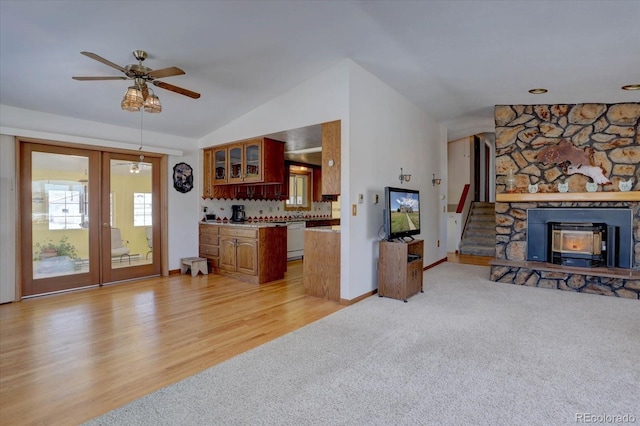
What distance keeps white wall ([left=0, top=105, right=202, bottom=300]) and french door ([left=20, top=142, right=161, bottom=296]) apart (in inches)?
8.7

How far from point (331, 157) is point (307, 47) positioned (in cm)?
128

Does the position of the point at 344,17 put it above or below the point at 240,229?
above

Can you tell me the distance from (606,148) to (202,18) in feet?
18.4

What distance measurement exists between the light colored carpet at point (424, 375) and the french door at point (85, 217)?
368cm

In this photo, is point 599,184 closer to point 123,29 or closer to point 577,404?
point 577,404

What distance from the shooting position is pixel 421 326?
3369 millimetres

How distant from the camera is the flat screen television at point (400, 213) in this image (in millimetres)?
4273

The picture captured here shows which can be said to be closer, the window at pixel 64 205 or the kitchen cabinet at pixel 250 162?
the window at pixel 64 205

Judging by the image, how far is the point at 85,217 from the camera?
500 cm

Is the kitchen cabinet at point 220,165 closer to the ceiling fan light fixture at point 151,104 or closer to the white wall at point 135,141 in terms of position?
the white wall at point 135,141

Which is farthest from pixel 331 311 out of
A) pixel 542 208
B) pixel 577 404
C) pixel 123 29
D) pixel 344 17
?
pixel 542 208

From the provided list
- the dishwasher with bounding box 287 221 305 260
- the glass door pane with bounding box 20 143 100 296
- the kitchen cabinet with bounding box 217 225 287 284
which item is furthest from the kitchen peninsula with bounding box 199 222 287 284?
the glass door pane with bounding box 20 143 100 296

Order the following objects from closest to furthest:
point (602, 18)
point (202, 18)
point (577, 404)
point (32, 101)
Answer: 1. point (577, 404)
2. point (602, 18)
3. point (202, 18)
4. point (32, 101)

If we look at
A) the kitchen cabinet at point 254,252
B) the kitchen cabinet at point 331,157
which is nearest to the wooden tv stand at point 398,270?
the kitchen cabinet at point 331,157
